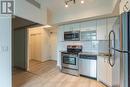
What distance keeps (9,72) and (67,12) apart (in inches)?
124

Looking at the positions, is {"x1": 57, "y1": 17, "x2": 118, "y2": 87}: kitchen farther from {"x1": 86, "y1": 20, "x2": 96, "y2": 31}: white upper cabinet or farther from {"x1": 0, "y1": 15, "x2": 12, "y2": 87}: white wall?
{"x1": 0, "y1": 15, "x2": 12, "y2": 87}: white wall

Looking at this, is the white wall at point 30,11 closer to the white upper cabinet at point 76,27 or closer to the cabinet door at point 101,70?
the white upper cabinet at point 76,27

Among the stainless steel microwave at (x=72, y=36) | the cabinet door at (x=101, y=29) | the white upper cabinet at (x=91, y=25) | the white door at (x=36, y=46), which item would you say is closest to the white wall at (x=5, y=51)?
the stainless steel microwave at (x=72, y=36)

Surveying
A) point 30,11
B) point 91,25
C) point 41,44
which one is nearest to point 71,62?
point 91,25

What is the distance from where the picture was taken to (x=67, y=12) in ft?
14.9

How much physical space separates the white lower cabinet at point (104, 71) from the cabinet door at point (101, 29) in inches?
35.4

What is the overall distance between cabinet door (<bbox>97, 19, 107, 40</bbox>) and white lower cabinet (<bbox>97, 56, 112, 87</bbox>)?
0.90 m

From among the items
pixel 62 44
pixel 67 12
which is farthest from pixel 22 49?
pixel 67 12

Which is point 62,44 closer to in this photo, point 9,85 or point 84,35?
point 84,35

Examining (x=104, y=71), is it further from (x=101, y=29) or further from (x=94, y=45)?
(x=101, y=29)

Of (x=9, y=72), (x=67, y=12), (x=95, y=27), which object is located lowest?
(x=9, y=72)

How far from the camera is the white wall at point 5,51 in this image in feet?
7.95

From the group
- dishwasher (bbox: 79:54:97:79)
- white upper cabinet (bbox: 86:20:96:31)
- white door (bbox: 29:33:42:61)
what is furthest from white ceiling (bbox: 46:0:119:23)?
white door (bbox: 29:33:42:61)

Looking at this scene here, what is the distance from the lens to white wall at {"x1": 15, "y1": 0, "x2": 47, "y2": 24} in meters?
2.82
